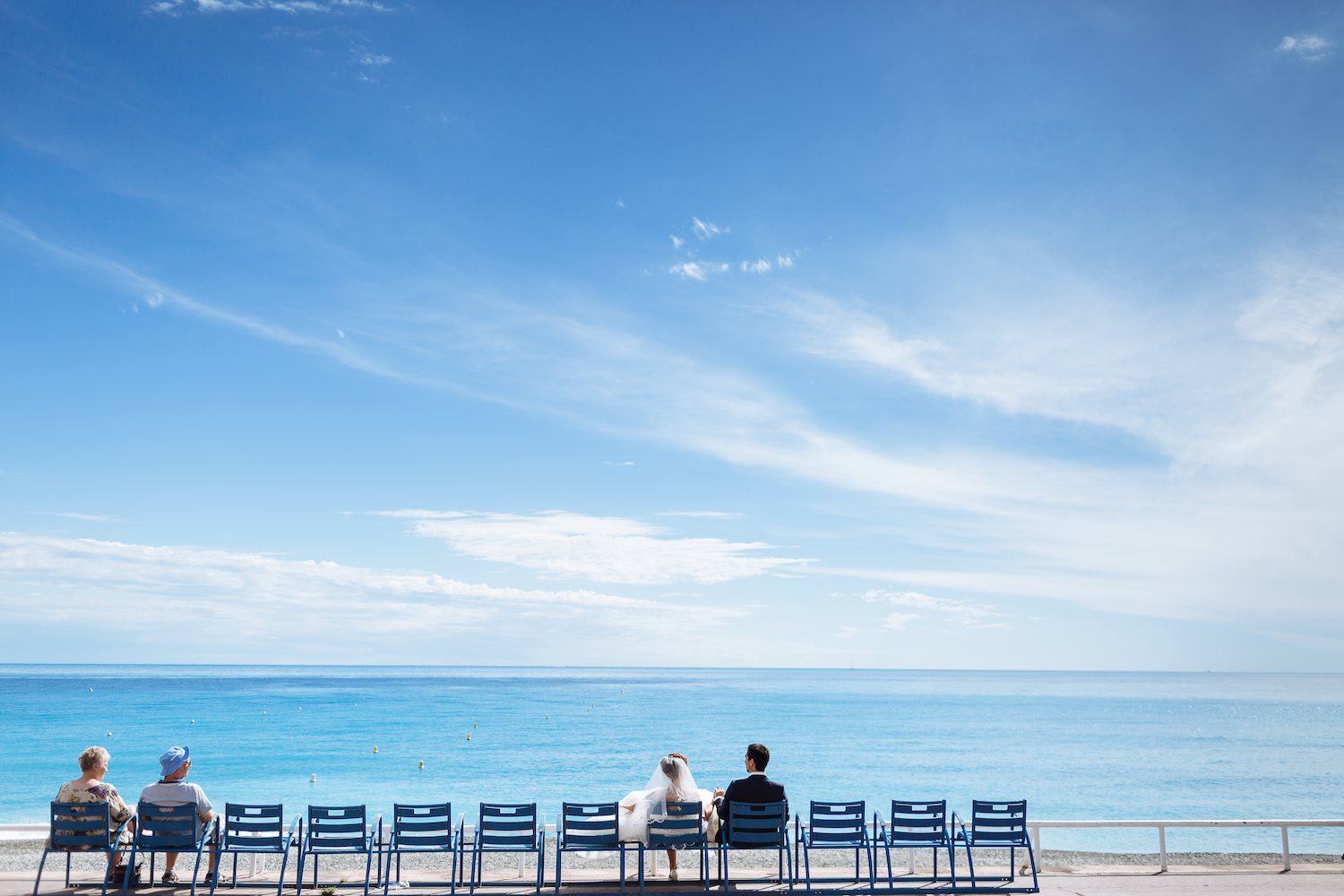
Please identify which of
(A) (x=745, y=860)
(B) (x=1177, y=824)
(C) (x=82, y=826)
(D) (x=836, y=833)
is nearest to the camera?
(C) (x=82, y=826)

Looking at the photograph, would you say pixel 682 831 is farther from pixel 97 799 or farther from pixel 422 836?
pixel 97 799

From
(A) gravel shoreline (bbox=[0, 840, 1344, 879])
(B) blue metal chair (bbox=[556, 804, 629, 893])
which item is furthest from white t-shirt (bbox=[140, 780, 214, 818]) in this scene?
(B) blue metal chair (bbox=[556, 804, 629, 893])

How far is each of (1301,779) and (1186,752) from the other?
28.7 ft

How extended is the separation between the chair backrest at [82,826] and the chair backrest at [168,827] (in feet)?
0.80

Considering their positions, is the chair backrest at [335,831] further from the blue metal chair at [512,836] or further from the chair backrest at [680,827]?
the chair backrest at [680,827]

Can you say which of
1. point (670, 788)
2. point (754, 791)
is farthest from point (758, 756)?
point (670, 788)

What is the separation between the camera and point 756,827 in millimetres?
7445

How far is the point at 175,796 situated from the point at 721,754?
38332 mm

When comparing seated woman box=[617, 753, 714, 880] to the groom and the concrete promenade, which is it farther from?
the concrete promenade

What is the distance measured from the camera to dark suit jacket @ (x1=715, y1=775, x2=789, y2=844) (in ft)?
24.8

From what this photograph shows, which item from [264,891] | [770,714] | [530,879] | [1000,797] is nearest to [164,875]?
[264,891]

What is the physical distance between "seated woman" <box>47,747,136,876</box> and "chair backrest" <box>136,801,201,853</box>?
141mm

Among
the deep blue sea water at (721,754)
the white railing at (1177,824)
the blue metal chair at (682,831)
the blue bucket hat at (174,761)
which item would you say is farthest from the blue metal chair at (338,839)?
the deep blue sea water at (721,754)

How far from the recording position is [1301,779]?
3550cm
